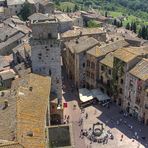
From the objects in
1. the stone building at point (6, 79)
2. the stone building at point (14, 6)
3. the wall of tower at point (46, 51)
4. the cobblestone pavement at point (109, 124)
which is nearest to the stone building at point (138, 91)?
A: the cobblestone pavement at point (109, 124)

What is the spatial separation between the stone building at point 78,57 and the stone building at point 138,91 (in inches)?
696

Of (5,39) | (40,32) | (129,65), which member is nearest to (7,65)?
(5,39)

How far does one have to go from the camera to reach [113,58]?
98.9m

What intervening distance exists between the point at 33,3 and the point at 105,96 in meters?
67.0

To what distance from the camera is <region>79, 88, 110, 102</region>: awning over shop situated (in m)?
101

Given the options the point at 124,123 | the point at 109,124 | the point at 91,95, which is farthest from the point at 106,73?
the point at 109,124

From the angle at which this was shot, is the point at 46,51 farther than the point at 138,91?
No

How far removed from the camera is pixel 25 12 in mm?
152375

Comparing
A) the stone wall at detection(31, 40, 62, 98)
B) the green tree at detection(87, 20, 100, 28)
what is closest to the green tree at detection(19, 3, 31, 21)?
the green tree at detection(87, 20, 100, 28)

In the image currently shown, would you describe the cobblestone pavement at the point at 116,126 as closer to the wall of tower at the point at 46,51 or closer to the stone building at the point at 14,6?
the wall of tower at the point at 46,51

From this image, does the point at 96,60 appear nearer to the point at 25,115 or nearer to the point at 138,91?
the point at 138,91

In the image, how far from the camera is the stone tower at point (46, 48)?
85844mm

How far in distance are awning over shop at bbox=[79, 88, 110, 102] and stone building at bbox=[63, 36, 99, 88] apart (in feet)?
20.9

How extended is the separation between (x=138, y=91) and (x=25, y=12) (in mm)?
75783
